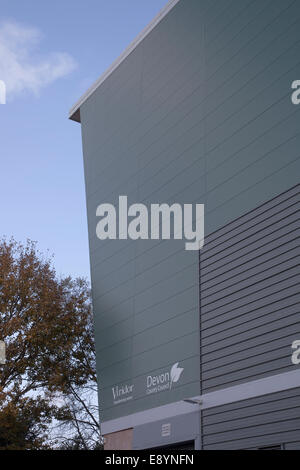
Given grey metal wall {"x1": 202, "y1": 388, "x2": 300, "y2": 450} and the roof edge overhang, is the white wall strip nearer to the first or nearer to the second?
grey metal wall {"x1": 202, "y1": 388, "x2": 300, "y2": 450}

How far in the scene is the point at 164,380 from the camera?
1659cm

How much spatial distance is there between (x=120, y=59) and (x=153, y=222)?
6300 millimetres

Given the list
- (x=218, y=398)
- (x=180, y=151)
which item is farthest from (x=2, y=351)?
(x=218, y=398)

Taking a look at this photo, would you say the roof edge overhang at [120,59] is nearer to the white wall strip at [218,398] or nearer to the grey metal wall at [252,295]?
the grey metal wall at [252,295]

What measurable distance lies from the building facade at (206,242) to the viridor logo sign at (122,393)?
5 centimetres

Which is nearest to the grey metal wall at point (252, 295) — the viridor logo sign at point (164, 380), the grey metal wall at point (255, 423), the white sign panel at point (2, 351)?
the grey metal wall at point (255, 423)

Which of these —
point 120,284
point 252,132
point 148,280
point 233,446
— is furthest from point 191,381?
point 252,132

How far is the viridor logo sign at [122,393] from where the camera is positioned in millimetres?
17953

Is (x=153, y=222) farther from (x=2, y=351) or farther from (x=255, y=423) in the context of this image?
(x=2, y=351)

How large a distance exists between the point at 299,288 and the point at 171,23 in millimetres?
9750

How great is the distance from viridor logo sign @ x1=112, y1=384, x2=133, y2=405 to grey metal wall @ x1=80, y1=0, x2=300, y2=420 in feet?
0.66

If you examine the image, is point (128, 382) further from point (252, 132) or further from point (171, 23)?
point (171, 23)

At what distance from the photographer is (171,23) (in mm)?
18906
